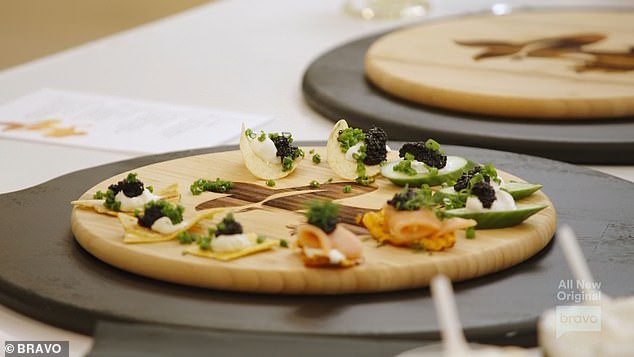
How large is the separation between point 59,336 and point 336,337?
31cm

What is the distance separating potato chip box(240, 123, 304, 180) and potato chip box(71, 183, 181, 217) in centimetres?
12

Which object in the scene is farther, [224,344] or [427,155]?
[427,155]

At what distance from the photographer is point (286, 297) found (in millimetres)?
1243

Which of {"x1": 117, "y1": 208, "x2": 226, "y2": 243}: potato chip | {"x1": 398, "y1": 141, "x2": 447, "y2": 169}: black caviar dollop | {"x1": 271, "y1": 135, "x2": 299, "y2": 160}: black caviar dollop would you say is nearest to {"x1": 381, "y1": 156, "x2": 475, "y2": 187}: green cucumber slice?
{"x1": 398, "y1": 141, "x2": 447, "y2": 169}: black caviar dollop

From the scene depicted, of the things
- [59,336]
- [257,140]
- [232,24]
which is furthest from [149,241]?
[232,24]

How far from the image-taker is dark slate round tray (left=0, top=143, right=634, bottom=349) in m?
1.18

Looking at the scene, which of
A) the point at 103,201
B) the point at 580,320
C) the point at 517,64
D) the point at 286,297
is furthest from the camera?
the point at 517,64

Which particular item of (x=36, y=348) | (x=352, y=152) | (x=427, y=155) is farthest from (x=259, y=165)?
(x=36, y=348)

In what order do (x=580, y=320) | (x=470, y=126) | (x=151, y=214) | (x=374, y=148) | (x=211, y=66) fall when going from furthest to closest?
(x=211, y=66) → (x=470, y=126) → (x=374, y=148) → (x=151, y=214) → (x=580, y=320)

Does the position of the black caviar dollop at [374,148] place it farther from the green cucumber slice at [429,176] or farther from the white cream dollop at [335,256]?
the white cream dollop at [335,256]

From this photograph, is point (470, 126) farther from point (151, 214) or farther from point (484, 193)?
point (151, 214)

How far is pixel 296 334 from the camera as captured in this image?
1.16 metres

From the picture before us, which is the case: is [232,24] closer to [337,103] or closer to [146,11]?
[337,103]

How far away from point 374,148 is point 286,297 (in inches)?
16.1
